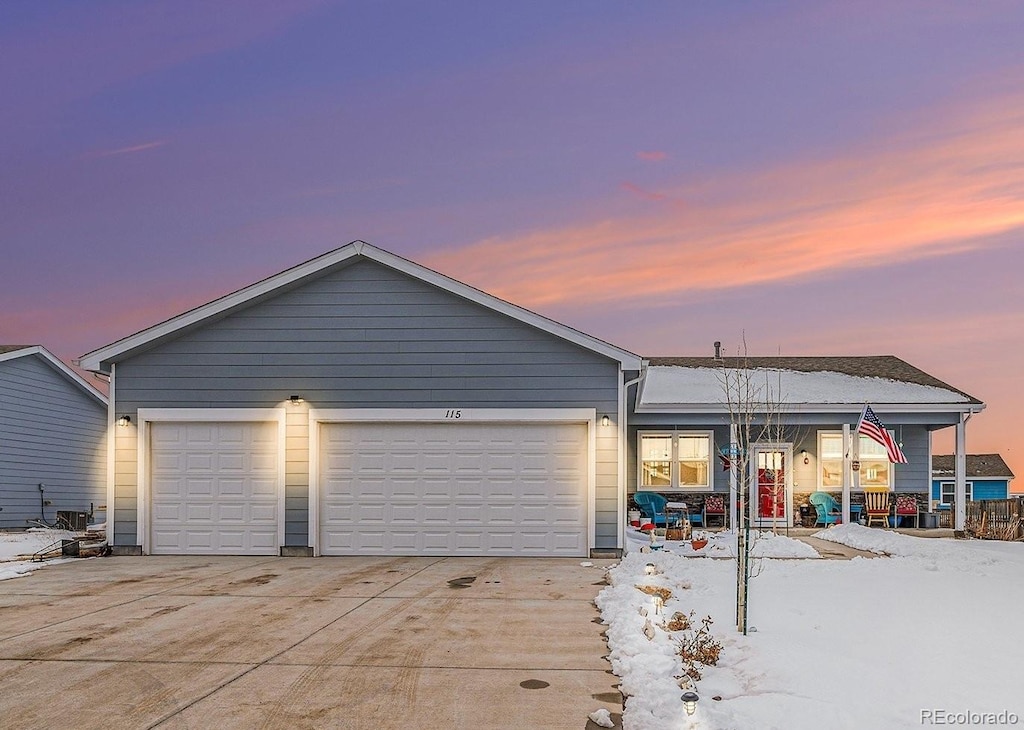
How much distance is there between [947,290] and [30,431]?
24006 mm

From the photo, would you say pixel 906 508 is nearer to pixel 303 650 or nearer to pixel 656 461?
pixel 656 461

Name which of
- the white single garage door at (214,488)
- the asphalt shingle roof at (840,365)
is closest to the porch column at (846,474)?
the asphalt shingle roof at (840,365)

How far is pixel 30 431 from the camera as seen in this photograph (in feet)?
77.6

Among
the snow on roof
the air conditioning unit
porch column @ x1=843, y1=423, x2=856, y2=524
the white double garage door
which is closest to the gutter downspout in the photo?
the white double garage door

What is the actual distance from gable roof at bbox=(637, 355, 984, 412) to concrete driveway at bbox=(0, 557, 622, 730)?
911 centimetres

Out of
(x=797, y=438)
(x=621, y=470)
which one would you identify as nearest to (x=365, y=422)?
(x=621, y=470)

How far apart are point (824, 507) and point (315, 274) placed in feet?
43.1

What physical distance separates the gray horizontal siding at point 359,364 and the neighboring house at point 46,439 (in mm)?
9437

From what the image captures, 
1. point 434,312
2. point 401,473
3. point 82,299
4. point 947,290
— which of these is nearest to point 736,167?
point 947,290

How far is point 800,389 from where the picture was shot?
21484 mm

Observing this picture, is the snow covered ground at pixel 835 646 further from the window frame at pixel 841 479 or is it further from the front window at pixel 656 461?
the window frame at pixel 841 479

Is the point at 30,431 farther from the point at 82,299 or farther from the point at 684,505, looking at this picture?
the point at 684,505

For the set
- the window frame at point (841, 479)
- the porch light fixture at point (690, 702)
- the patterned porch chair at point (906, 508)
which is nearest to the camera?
the porch light fixture at point (690, 702)

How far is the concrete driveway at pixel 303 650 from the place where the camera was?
19.5 ft
